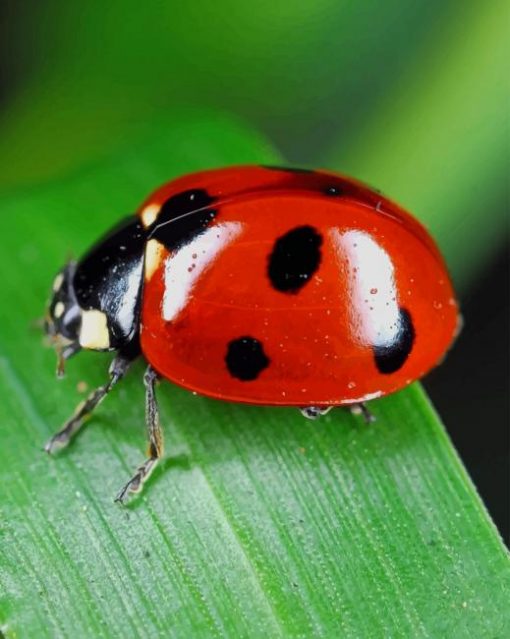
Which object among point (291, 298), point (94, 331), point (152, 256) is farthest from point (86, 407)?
point (291, 298)

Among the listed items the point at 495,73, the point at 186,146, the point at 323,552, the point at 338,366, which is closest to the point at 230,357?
the point at 338,366

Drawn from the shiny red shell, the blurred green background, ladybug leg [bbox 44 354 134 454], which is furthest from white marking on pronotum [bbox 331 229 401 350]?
the blurred green background

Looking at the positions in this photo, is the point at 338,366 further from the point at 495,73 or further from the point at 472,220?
the point at 495,73

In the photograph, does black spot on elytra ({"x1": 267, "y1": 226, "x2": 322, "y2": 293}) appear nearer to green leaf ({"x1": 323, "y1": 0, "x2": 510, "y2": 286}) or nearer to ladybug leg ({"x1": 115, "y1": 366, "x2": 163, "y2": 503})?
ladybug leg ({"x1": 115, "y1": 366, "x2": 163, "y2": 503})

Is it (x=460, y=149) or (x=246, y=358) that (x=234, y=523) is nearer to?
(x=246, y=358)

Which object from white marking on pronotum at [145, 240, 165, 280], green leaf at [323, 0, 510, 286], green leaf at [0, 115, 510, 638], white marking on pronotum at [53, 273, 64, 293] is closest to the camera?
green leaf at [0, 115, 510, 638]

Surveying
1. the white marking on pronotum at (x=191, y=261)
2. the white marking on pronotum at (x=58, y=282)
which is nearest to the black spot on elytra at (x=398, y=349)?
the white marking on pronotum at (x=191, y=261)
